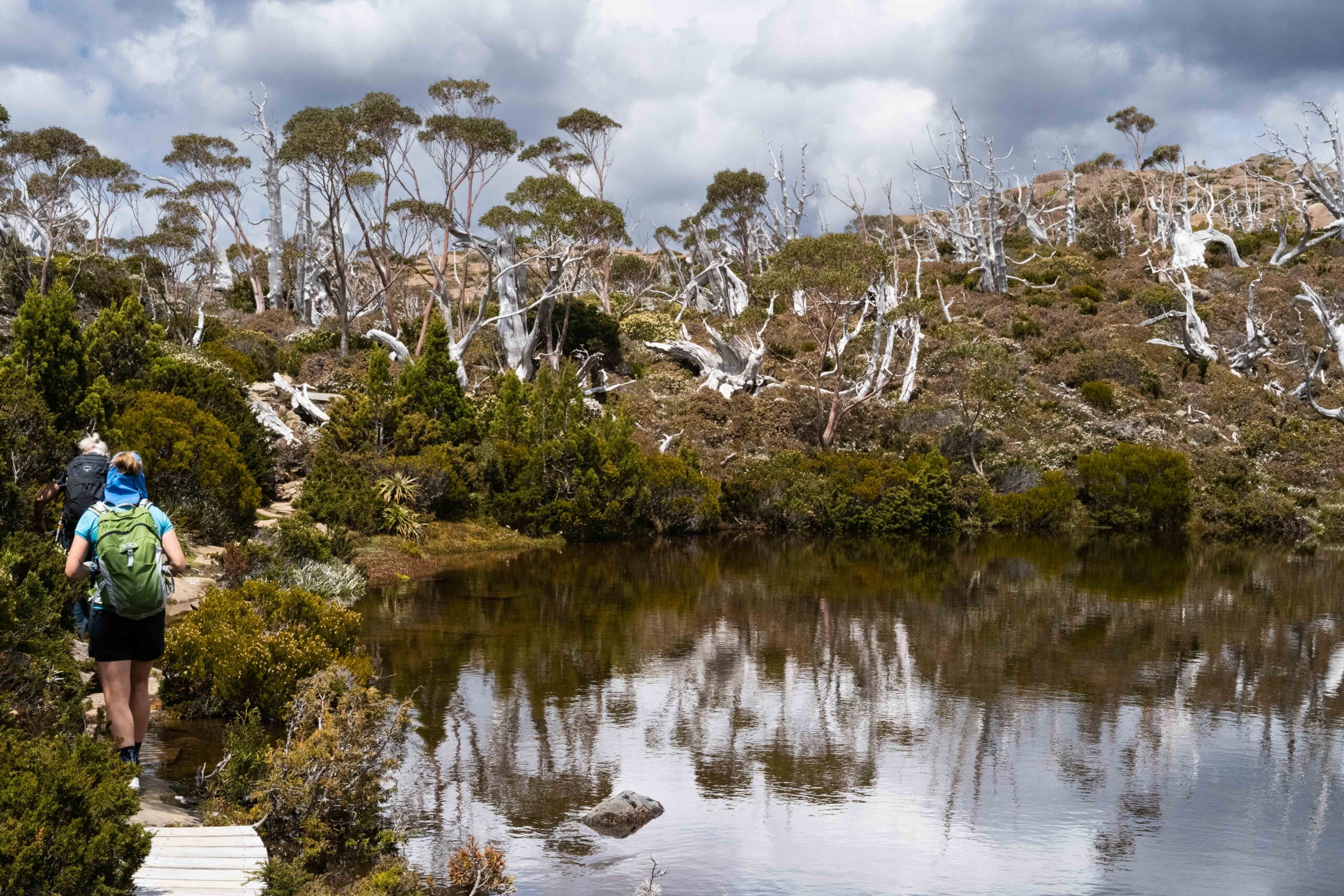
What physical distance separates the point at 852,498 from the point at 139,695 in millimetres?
22636

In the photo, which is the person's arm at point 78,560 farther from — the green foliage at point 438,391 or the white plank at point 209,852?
the green foliage at point 438,391

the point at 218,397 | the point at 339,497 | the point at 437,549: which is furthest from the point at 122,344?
the point at 437,549

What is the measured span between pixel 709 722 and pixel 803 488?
58.1 feet

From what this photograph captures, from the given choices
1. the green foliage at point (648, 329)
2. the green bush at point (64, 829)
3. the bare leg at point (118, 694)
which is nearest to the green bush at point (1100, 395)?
the green foliage at point (648, 329)

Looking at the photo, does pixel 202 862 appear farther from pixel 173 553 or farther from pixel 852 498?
pixel 852 498

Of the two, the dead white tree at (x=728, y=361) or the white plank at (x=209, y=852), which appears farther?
the dead white tree at (x=728, y=361)

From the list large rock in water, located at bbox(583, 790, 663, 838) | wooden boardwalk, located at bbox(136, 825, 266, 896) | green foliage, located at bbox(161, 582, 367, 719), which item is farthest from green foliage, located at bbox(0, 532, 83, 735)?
large rock in water, located at bbox(583, 790, 663, 838)

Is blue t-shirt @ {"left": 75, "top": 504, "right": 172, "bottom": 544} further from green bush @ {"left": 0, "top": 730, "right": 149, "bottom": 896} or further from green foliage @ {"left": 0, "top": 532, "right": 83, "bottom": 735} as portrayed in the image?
green bush @ {"left": 0, "top": 730, "right": 149, "bottom": 896}

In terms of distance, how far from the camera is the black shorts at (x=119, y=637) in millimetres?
6180

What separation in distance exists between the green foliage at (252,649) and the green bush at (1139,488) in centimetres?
2339

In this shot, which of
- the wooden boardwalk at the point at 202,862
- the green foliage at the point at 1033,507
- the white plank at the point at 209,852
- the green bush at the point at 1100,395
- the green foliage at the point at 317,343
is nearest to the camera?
the wooden boardwalk at the point at 202,862

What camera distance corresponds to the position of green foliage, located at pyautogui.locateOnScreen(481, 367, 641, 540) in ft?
79.8

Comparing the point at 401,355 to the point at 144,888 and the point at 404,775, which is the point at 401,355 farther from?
the point at 144,888

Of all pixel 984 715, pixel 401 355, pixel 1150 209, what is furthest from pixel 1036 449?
pixel 1150 209
